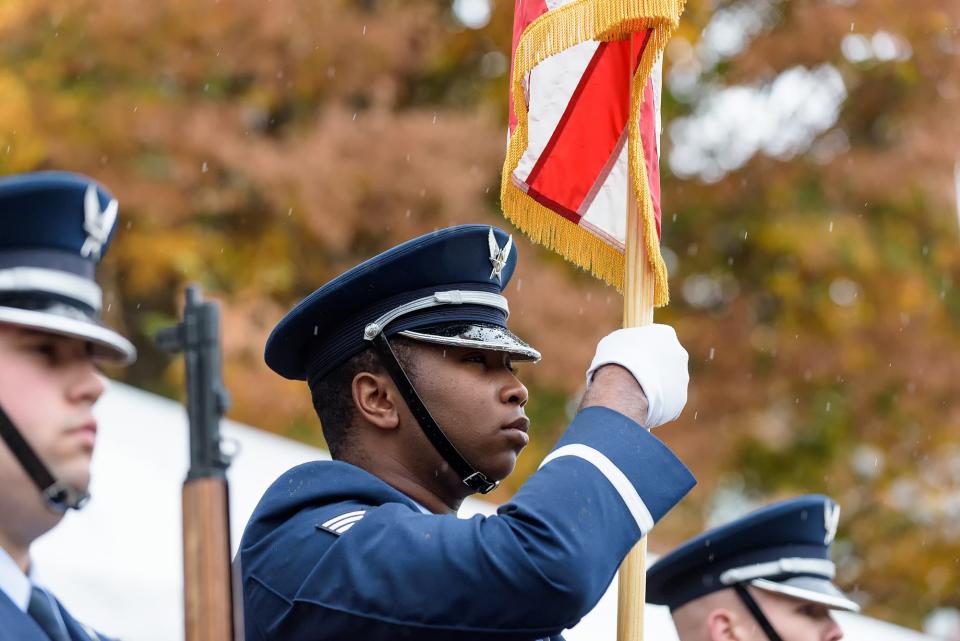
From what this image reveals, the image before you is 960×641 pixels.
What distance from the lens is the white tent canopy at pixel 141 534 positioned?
459 centimetres

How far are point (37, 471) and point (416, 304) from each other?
1.24 metres

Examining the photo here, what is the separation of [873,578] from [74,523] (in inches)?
265

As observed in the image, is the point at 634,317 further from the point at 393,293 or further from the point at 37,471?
the point at 37,471

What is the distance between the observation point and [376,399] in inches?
123

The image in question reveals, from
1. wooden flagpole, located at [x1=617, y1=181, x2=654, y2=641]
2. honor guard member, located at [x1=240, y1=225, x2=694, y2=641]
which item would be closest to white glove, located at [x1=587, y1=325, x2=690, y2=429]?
honor guard member, located at [x1=240, y1=225, x2=694, y2=641]

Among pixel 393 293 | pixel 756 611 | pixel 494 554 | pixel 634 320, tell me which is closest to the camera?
pixel 494 554

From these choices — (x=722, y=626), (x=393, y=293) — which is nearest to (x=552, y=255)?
(x=722, y=626)

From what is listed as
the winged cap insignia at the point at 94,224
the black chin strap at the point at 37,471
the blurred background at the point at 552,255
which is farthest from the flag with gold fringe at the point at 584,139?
the blurred background at the point at 552,255

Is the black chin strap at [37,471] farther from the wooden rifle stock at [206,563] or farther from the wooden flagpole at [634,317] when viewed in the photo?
the wooden flagpole at [634,317]

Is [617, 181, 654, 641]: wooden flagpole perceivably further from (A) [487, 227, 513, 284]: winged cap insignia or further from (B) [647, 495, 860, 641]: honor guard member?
(B) [647, 495, 860, 641]: honor guard member

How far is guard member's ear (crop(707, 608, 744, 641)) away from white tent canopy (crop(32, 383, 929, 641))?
67cm

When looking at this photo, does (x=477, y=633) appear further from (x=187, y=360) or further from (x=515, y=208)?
(x=515, y=208)

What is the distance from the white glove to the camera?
2789 millimetres

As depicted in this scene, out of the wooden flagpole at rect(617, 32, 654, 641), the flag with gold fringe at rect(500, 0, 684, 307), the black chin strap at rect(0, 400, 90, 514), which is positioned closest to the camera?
the black chin strap at rect(0, 400, 90, 514)
